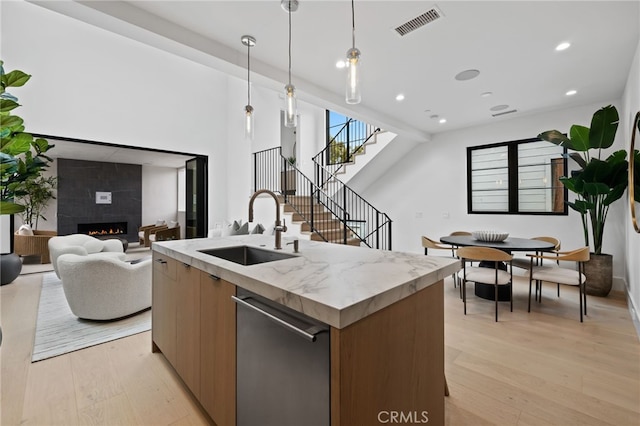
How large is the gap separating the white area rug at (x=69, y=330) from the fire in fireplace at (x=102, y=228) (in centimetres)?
437

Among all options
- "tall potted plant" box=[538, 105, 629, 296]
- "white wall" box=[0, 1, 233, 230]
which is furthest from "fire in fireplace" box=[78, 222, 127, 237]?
"tall potted plant" box=[538, 105, 629, 296]

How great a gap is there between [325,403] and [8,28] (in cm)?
731

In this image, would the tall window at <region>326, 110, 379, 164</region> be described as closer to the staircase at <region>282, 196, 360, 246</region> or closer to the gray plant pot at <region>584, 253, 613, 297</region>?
the staircase at <region>282, 196, 360, 246</region>

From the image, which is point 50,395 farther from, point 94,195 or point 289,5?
point 94,195

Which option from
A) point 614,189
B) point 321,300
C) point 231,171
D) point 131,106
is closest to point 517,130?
point 614,189

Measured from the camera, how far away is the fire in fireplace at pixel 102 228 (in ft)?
23.1

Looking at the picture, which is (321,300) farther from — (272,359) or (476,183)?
(476,183)

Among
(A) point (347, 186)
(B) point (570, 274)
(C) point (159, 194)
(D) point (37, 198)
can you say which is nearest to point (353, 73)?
(B) point (570, 274)

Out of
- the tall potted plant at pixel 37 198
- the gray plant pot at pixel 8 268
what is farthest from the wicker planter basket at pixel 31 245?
the gray plant pot at pixel 8 268

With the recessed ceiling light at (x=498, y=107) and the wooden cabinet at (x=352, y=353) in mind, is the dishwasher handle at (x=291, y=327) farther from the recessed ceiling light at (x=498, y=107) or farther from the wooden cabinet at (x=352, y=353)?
the recessed ceiling light at (x=498, y=107)

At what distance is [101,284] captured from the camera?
2803 mm

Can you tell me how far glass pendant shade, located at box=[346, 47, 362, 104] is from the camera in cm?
182

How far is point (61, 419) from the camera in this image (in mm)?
1597

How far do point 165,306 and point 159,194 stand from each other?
7.46 meters
